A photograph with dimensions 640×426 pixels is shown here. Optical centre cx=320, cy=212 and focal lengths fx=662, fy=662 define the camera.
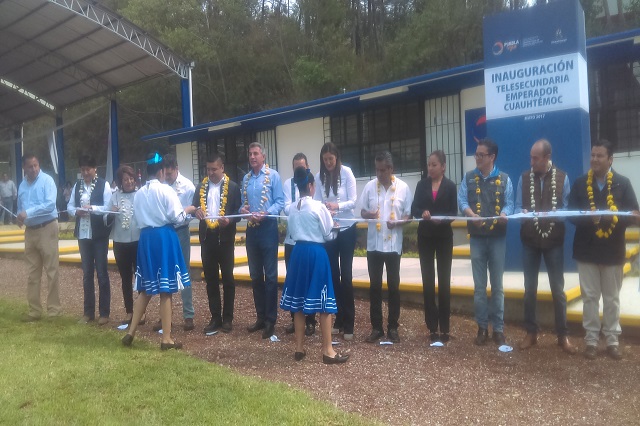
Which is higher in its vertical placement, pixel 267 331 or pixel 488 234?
pixel 488 234

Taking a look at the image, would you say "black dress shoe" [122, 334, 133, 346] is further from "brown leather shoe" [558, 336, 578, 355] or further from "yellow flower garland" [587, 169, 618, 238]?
"yellow flower garland" [587, 169, 618, 238]

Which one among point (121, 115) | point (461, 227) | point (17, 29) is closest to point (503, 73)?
point (461, 227)

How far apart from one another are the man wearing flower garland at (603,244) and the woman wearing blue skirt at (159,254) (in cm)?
394

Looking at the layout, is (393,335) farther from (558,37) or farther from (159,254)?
(558,37)

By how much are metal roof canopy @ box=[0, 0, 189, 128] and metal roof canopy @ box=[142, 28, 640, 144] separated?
277cm

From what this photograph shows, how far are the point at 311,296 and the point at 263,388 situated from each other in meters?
1.09

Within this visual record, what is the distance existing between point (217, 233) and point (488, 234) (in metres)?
2.96

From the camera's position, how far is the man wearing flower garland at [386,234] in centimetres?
674

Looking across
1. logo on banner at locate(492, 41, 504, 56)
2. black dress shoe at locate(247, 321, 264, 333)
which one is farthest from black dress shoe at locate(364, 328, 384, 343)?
logo on banner at locate(492, 41, 504, 56)

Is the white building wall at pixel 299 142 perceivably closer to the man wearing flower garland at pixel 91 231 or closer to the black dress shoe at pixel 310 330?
the man wearing flower garland at pixel 91 231

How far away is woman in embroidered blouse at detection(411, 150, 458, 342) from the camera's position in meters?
6.62

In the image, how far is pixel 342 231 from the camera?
7039 mm

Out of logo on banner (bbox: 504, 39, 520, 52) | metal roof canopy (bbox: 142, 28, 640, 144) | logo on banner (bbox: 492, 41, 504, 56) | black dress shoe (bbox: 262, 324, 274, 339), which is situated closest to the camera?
black dress shoe (bbox: 262, 324, 274, 339)

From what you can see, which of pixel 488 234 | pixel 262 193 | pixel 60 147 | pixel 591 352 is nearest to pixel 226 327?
pixel 262 193
